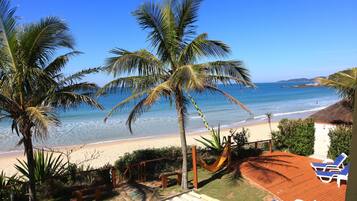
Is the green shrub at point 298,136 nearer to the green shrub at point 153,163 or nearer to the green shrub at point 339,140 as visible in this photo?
the green shrub at point 339,140

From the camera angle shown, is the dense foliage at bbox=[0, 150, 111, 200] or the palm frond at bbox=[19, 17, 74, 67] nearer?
the palm frond at bbox=[19, 17, 74, 67]

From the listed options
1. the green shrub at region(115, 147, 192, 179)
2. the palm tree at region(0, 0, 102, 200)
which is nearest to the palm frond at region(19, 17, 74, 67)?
the palm tree at region(0, 0, 102, 200)

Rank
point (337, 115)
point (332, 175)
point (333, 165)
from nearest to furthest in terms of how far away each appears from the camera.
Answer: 1. point (332, 175)
2. point (333, 165)
3. point (337, 115)

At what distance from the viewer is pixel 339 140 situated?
37.5 ft

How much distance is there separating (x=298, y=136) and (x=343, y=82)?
9.99 feet

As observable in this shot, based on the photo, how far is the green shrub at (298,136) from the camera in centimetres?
1273

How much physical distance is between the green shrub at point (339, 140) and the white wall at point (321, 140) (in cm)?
51

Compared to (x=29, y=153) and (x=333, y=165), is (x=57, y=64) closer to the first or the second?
(x=29, y=153)

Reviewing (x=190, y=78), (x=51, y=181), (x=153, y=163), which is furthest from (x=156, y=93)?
(x=51, y=181)

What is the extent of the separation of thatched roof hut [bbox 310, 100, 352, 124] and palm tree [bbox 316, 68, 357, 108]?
153cm

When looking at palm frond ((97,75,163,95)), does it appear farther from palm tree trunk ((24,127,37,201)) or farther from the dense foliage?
the dense foliage

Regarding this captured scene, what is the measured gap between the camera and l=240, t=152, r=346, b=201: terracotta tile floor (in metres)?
8.66

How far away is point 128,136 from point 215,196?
19.5m

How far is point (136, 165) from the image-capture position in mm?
10961
